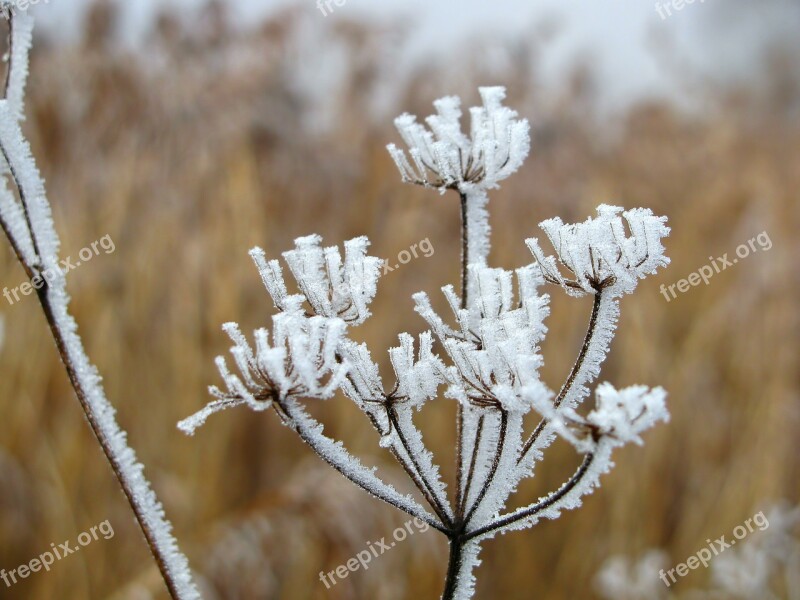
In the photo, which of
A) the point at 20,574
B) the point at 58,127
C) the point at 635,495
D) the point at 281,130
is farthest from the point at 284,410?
the point at 281,130

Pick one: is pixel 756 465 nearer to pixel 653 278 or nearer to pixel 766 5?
pixel 653 278

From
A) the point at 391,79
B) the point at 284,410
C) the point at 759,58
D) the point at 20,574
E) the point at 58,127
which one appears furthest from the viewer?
the point at 759,58

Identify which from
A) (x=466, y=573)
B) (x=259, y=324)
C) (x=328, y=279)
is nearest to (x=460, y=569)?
(x=466, y=573)

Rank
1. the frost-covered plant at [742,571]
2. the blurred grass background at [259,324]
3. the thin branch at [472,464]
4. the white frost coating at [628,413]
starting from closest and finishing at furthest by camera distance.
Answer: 1. the white frost coating at [628,413]
2. the thin branch at [472,464]
3. the frost-covered plant at [742,571]
4. the blurred grass background at [259,324]

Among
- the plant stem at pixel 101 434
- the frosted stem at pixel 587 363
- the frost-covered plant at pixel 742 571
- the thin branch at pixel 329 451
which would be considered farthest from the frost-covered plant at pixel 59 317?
the frost-covered plant at pixel 742 571

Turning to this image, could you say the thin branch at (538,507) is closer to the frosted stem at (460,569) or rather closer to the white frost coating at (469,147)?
the frosted stem at (460,569)

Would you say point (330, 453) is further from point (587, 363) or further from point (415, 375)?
point (587, 363)
